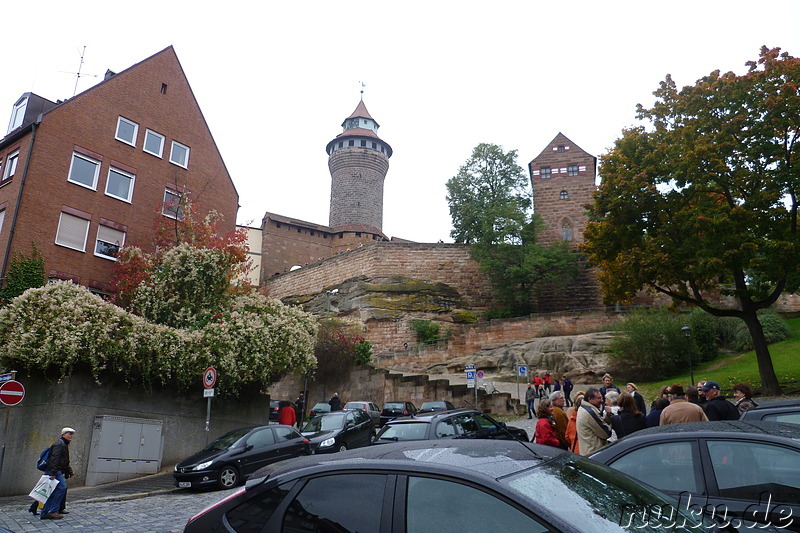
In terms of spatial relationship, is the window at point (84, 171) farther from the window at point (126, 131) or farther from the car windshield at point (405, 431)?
the car windshield at point (405, 431)

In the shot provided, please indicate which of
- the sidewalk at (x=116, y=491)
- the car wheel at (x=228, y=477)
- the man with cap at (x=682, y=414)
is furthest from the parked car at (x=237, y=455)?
the man with cap at (x=682, y=414)

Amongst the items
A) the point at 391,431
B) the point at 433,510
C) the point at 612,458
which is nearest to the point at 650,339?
the point at 391,431

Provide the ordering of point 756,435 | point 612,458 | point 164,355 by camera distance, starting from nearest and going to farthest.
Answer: point 756,435 < point 612,458 < point 164,355

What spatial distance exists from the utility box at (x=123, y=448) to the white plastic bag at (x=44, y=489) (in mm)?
5027

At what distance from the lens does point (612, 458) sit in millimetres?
4746

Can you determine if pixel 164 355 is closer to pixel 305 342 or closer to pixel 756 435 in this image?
pixel 305 342

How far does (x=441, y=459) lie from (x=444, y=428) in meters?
7.69

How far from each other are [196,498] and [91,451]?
16.0ft

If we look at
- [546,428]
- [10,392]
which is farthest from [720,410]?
[10,392]

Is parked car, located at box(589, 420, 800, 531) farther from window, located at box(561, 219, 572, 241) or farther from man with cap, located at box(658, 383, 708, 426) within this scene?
window, located at box(561, 219, 572, 241)

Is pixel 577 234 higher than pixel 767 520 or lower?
higher

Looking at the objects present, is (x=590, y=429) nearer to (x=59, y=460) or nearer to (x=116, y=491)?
(x=59, y=460)

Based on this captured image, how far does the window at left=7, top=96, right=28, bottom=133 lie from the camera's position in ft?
79.5

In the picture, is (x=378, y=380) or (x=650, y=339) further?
(x=378, y=380)
